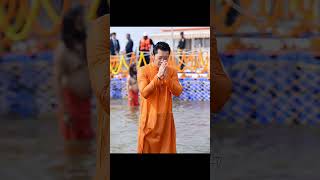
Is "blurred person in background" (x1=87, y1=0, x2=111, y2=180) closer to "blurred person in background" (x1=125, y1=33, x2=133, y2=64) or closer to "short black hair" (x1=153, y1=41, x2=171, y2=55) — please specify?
"short black hair" (x1=153, y1=41, x2=171, y2=55)

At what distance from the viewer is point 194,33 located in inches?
160

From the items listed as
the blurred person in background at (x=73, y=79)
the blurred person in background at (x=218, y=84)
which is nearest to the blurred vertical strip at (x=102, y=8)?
the blurred person in background at (x=73, y=79)

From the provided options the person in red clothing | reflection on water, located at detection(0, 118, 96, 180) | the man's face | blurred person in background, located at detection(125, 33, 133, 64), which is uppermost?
blurred person in background, located at detection(125, 33, 133, 64)

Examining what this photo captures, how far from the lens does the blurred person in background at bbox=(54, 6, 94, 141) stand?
2914 millimetres

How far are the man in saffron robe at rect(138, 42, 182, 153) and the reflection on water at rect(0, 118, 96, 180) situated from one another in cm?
46

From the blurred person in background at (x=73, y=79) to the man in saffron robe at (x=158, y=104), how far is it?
0.52 metres

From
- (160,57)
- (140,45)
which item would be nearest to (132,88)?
(140,45)

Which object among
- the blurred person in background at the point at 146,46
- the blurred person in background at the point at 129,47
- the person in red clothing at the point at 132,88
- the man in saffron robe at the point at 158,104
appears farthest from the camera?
the person in red clothing at the point at 132,88

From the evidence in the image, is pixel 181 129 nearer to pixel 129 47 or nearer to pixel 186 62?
pixel 129 47

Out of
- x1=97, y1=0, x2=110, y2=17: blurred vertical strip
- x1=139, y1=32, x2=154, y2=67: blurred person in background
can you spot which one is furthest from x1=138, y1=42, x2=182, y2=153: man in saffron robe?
x1=97, y1=0, x2=110, y2=17: blurred vertical strip

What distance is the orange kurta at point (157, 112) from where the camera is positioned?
3.35m

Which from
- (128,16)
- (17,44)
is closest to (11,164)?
(17,44)

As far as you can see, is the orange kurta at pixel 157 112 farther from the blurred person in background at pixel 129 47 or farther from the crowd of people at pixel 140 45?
the blurred person in background at pixel 129 47

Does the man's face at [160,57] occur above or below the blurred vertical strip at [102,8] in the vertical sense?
below
